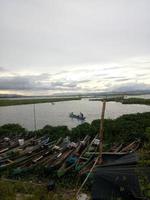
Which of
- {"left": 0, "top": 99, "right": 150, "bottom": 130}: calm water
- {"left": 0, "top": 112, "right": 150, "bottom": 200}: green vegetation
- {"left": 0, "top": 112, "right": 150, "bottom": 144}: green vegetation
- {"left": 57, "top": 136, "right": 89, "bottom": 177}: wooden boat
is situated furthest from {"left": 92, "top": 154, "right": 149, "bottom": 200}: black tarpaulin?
{"left": 0, "top": 99, "right": 150, "bottom": 130}: calm water

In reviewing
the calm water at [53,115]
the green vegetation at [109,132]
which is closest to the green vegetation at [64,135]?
the green vegetation at [109,132]

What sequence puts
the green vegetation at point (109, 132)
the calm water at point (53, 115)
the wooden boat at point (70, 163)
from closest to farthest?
the wooden boat at point (70, 163)
the green vegetation at point (109, 132)
the calm water at point (53, 115)

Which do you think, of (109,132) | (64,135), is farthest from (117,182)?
(64,135)

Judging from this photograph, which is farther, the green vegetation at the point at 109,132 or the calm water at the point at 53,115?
the calm water at the point at 53,115

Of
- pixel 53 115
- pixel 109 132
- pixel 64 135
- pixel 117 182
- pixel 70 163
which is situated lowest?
pixel 53 115

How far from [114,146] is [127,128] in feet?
12.4

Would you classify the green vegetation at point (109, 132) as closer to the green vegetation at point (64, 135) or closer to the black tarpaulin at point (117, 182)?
the green vegetation at point (64, 135)

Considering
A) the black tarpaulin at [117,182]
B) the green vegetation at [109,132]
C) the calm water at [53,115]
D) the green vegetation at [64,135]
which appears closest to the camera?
the black tarpaulin at [117,182]

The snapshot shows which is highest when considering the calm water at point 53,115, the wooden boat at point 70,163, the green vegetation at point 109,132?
the green vegetation at point 109,132

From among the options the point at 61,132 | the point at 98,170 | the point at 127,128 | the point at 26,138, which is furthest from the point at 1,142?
the point at 98,170

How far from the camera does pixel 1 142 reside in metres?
16.9

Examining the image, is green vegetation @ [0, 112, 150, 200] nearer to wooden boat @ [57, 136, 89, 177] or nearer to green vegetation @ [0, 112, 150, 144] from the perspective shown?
green vegetation @ [0, 112, 150, 144]

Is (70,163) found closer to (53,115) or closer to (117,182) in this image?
(117,182)

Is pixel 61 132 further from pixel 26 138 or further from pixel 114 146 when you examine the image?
pixel 114 146
